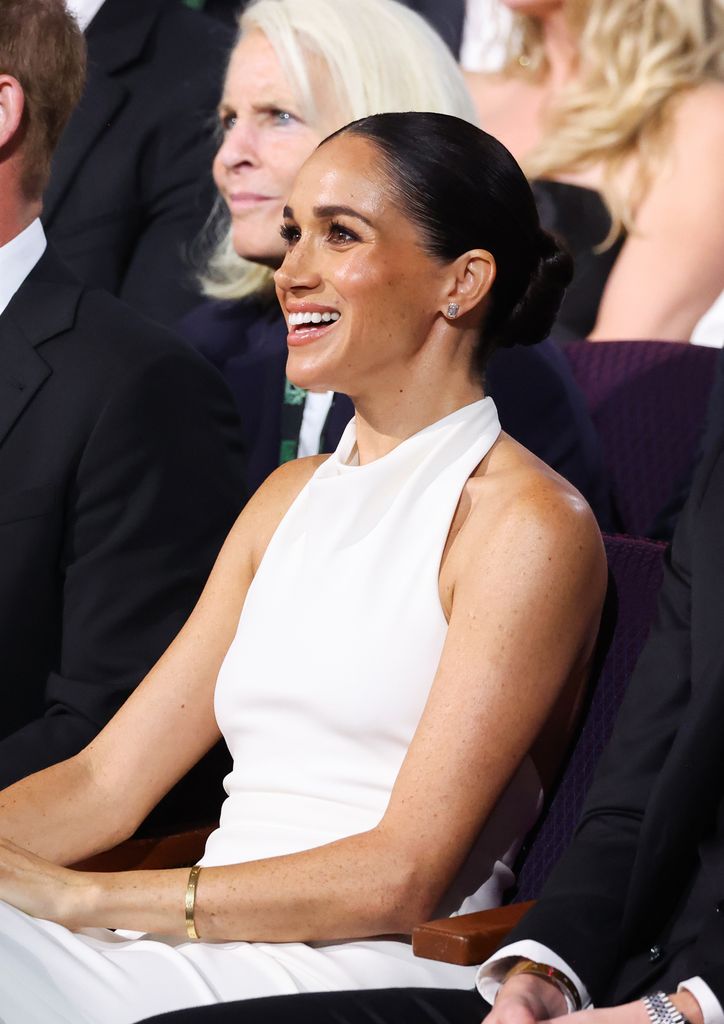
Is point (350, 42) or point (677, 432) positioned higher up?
point (350, 42)

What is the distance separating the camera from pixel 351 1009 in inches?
65.2

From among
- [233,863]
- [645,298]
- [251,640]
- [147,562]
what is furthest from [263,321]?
[233,863]

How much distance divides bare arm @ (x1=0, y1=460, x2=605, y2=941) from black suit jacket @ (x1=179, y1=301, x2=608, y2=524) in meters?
1.12

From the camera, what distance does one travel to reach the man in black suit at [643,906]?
63.2 inches

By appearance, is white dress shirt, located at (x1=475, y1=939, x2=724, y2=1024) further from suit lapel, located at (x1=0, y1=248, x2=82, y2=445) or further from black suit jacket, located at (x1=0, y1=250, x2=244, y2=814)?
suit lapel, located at (x1=0, y1=248, x2=82, y2=445)

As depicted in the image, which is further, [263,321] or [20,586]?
[263,321]

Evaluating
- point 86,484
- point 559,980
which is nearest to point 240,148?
point 86,484

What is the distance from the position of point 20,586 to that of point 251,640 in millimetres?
508

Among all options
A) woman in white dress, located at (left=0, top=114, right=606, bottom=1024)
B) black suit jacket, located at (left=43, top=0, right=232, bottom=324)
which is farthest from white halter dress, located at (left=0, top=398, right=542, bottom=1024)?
black suit jacket, located at (left=43, top=0, right=232, bottom=324)

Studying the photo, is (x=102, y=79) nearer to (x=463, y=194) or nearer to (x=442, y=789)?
(x=463, y=194)

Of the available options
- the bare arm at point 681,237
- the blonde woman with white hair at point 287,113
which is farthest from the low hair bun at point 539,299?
the bare arm at point 681,237

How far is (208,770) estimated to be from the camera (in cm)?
244

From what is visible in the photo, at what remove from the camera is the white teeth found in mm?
2154

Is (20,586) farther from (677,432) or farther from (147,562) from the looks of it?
(677,432)
